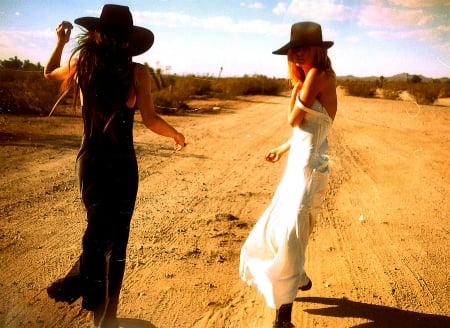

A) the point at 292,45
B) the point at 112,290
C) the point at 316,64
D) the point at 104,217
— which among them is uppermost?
the point at 292,45

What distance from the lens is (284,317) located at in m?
2.83

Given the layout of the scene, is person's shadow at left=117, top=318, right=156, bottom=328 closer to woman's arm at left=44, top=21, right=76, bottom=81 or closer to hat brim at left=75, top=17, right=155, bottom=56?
woman's arm at left=44, top=21, right=76, bottom=81

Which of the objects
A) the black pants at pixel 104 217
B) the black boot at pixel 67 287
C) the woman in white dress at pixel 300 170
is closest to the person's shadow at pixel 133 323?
the black pants at pixel 104 217

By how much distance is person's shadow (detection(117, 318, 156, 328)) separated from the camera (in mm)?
2868

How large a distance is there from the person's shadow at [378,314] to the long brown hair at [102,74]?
2.15 m

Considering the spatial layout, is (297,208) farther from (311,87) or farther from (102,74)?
(102,74)

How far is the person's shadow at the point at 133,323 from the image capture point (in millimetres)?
2868

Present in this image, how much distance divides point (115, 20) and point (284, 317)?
2.21 m

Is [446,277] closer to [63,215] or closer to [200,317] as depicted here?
[200,317]

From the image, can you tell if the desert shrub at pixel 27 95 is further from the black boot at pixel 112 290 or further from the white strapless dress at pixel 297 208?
the white strapless dress at pixel 297 208

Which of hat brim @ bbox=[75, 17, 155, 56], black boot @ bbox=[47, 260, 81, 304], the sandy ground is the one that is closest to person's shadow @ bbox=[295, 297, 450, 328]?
the sandy ground

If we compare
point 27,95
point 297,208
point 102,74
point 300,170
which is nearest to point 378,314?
point 297,208

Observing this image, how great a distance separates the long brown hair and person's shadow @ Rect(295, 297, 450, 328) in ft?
7.06

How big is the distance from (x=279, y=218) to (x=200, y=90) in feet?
68.9
